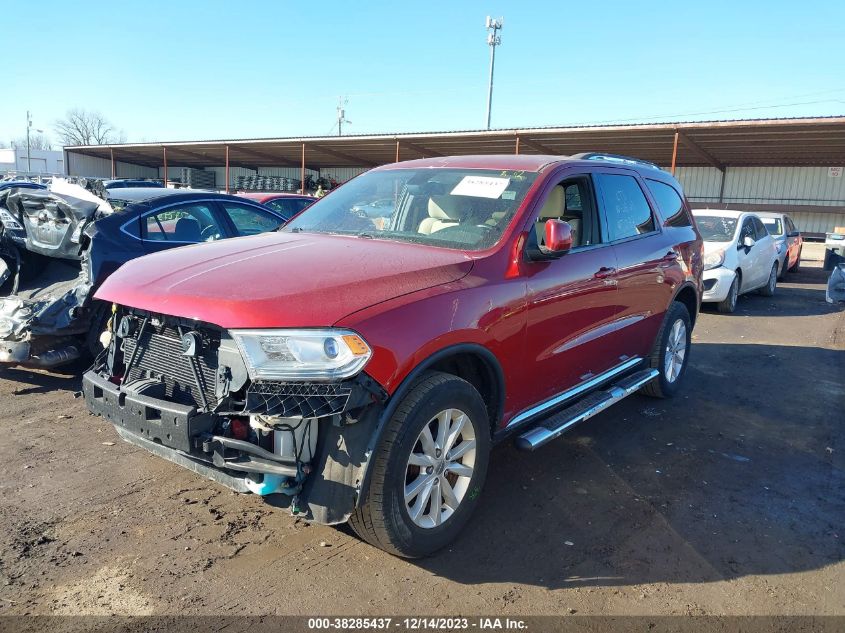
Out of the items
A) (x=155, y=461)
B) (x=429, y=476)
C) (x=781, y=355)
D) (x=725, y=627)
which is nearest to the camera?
(x=725, y=627)

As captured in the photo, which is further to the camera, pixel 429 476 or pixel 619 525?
pixel 619 525

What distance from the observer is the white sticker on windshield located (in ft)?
12.6

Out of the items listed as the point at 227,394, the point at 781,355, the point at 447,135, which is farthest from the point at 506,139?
the point at 227,394

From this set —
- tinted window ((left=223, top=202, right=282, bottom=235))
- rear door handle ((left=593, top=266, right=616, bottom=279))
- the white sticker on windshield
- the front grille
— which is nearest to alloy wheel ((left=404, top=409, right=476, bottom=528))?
the front grille

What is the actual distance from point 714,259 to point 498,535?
8.39 meters

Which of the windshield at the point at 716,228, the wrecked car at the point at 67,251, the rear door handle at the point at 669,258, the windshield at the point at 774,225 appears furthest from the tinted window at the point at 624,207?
the windshield at the point at 774,225

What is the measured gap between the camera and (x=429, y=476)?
2.99 meters

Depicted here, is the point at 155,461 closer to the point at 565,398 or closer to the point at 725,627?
the point at 565,398

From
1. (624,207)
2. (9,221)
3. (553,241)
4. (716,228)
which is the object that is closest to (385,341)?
(553,241)

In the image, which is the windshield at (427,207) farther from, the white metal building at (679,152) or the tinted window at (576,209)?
the white metal building at (679,152)

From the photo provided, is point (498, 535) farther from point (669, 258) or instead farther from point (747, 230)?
point (747, 230)

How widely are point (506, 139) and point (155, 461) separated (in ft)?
66.2

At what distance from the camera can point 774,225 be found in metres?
13.9

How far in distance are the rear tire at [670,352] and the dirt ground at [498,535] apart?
1.74 feet
